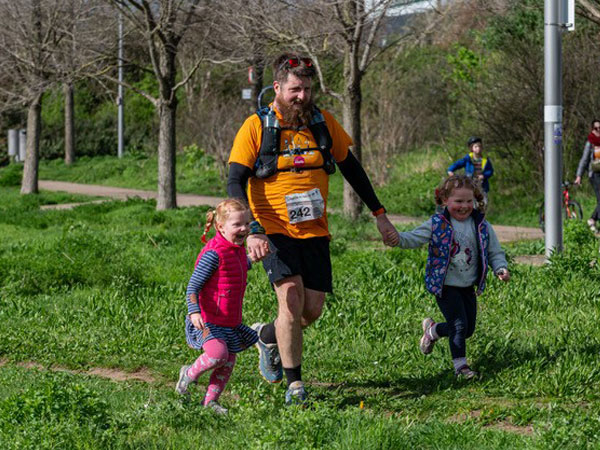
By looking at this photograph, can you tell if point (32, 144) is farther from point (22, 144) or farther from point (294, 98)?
point (294, 98)

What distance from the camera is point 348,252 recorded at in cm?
1124

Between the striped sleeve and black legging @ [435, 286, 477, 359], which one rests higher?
the striped sleeve

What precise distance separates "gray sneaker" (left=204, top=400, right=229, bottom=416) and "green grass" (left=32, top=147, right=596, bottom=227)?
12.2m

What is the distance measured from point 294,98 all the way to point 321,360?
203 centimetres

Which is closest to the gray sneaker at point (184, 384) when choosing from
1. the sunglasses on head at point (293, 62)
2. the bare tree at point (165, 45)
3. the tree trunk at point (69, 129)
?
the sunglasses on head at point (293, 62)

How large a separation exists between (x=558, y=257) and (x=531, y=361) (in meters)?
3.05

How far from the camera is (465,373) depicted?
593 cm

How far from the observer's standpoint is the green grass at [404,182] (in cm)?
1834

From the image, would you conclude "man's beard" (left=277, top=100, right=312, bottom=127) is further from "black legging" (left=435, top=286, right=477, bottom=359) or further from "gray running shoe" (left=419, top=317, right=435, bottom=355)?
"gray running shoe" (left=419, top=317, right=435, bottom=355)

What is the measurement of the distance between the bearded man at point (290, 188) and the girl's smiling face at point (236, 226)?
0.16 feet

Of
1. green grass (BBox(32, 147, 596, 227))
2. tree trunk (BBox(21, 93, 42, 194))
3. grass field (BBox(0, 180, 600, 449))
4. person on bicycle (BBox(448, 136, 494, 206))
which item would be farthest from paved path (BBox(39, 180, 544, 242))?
grass field (BBox(0, 180, 600, 449))

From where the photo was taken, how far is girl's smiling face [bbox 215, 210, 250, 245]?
5305mm

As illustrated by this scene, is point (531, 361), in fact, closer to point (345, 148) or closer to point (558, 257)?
point (345, 148)

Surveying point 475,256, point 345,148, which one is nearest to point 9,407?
point 345,148
